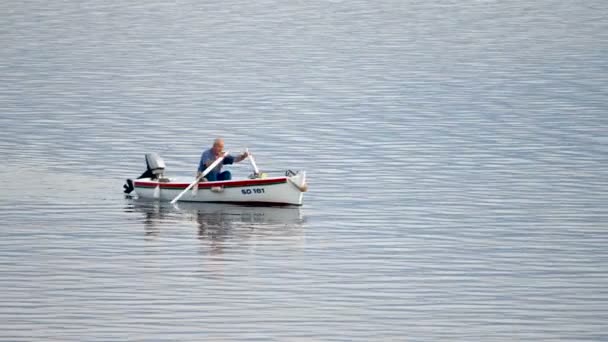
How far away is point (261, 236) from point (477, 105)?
159ft

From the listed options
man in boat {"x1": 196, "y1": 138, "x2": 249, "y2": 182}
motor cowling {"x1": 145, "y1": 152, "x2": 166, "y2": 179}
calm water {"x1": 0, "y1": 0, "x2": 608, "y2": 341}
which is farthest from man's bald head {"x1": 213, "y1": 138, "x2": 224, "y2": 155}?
motor cowling {"x1": 145, "y1": 152, "x2": 166, "y2": 179}

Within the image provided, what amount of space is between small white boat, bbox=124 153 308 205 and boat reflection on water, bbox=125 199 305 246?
280 millimetres

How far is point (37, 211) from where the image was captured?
60.3 m

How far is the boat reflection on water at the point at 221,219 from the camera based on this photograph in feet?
183

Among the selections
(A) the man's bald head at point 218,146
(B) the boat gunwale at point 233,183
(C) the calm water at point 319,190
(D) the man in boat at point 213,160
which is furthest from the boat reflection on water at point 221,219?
(A) the man's bald head at point 218,146

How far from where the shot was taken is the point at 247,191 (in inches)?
2397

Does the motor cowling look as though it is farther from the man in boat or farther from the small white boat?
the man in boat

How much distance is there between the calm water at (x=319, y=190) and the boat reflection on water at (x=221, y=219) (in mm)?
181

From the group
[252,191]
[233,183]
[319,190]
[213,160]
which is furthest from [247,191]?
[319,190]

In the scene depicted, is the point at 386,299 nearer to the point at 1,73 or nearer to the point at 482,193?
the point at 482,193

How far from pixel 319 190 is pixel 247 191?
6.43 m

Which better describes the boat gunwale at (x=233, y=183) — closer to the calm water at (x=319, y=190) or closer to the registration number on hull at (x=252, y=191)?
the registration number on hull at (x=252, y=191)

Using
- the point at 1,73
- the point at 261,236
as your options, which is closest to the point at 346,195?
the point at 261,236

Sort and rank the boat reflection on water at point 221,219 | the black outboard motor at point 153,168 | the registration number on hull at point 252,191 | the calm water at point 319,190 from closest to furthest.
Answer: the calm water at point 319,190, the boat reflection on water at point 221,219, the registration number on hull at point 252,191, the black outboard motor at point 153,168
